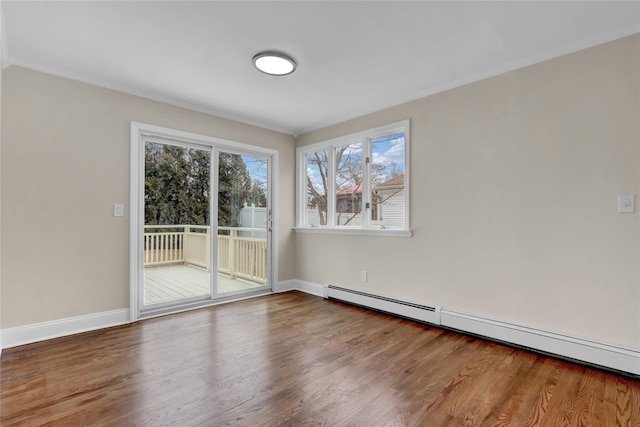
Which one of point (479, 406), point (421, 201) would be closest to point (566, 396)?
point (479, 406)

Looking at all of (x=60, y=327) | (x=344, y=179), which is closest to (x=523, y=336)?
(x=344, y=179)

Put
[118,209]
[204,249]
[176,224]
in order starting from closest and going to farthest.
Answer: [118,209] → [176,224] → [204,249]

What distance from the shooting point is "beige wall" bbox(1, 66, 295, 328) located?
2.63 metres

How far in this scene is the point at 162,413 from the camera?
1715mm

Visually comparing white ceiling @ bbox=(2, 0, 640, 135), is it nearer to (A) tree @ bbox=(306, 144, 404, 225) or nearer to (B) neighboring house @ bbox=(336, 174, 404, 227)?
(A) tree @ bbox=(306, 144, 404, 225)

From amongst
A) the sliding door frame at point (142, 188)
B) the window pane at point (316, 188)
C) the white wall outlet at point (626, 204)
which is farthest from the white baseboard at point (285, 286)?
the white wall outlet at point (626, 204)

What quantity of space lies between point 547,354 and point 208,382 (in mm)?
2587

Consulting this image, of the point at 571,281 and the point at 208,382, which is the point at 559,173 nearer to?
the point at 571,281

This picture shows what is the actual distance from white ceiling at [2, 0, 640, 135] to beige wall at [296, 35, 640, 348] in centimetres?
24

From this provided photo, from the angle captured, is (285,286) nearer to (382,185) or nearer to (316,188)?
(316,188)

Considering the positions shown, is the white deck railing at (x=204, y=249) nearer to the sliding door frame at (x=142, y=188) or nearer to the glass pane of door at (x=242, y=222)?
the glass pane of door at (x=242, y=222)

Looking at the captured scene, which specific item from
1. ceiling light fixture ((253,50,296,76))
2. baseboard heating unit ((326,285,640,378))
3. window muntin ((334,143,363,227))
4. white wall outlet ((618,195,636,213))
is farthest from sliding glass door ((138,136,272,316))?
white wall outlet ((618,195,636,213))

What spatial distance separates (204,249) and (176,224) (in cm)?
47

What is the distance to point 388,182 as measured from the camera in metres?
3.69
